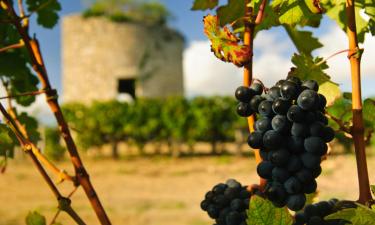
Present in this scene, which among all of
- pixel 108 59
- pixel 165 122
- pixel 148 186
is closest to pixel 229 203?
pixel 148 186

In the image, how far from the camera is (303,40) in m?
1.14

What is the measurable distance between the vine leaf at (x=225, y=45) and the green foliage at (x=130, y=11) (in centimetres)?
2144

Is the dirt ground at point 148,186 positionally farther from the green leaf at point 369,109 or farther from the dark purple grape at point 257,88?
the dark purple grape at point 257,88

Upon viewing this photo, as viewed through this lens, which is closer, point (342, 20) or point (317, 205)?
point (317, 205)

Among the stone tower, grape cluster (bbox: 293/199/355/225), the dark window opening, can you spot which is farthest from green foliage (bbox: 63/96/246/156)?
grape cluster (bbox: 293/199/355/225)

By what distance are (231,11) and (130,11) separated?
72.5ft

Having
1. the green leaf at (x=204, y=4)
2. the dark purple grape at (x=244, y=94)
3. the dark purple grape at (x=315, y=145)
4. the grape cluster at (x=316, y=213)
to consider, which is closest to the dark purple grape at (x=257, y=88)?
the dark purple grape at (x=244, y=94)

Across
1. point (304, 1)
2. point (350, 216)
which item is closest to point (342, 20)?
point (304, 1)

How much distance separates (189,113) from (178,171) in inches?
150

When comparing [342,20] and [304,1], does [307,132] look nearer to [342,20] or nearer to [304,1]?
[304,1]

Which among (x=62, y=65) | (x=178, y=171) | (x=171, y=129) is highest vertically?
(x=62, y=65)

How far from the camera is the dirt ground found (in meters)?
6.99

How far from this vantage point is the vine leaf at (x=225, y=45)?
760 mm

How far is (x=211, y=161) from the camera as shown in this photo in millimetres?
13758
